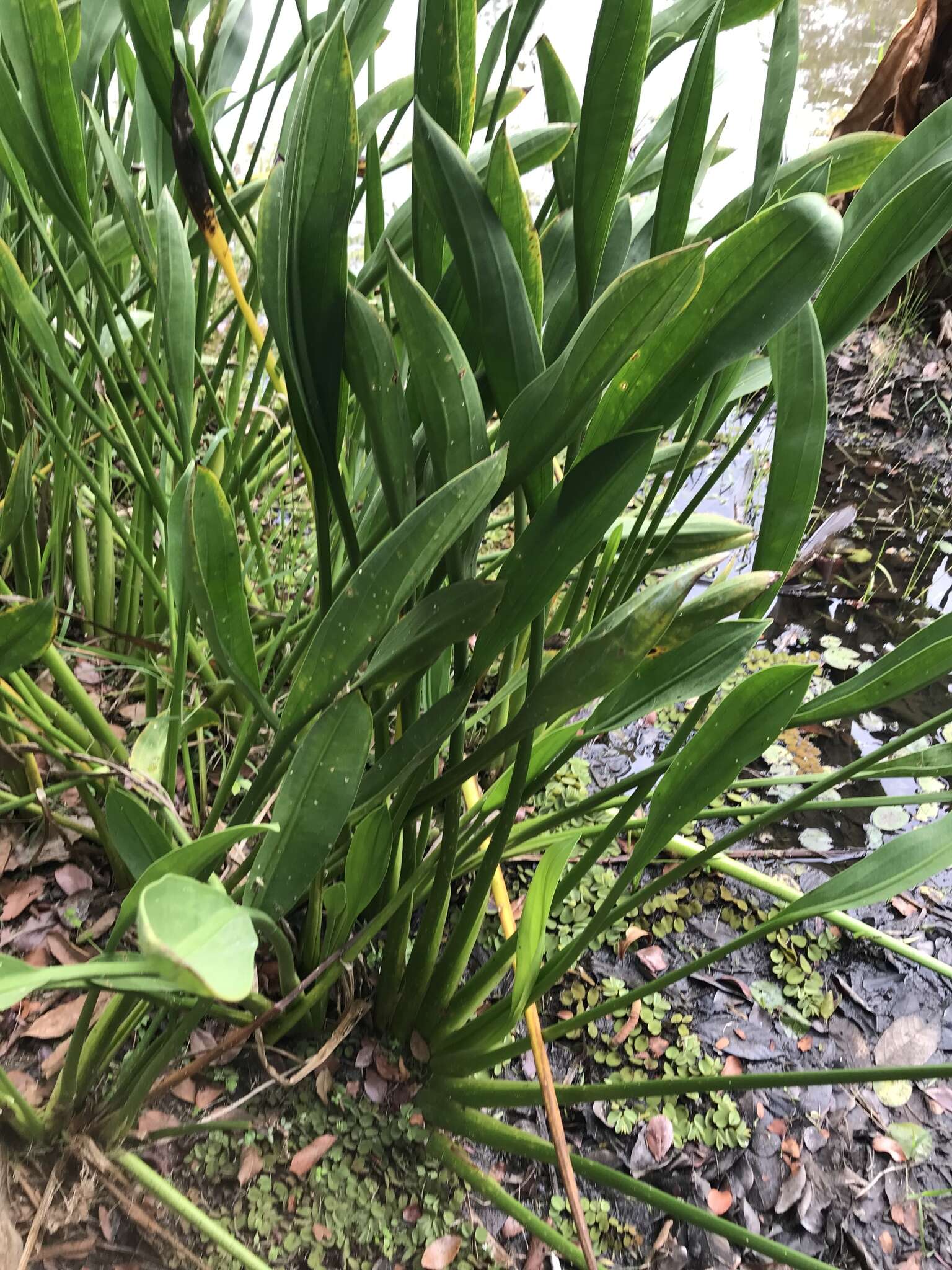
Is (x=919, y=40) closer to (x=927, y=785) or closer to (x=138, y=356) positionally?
(x=927, y=785)

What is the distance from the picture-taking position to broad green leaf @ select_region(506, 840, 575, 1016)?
1.47 ft

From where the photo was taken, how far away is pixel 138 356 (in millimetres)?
1171

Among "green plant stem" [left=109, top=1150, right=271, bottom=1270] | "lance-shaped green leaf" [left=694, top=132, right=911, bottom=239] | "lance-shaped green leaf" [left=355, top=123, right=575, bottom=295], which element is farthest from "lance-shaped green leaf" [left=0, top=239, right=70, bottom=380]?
"green plant stem" [left=109, top=1150, right=271, bottom=1270]

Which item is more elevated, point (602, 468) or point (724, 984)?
point (602, 468)

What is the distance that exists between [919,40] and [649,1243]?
245 cm

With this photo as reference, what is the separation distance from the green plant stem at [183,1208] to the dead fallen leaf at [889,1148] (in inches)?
22.5

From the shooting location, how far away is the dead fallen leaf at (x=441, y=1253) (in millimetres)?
614

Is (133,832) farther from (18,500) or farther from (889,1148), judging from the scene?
(889,1148)

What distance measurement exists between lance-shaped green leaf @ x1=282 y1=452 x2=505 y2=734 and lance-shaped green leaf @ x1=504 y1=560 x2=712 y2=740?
0.07 metres

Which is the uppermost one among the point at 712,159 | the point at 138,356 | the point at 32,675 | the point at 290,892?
the point at 712,159

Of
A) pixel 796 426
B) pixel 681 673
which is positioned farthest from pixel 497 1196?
pixel 796 426

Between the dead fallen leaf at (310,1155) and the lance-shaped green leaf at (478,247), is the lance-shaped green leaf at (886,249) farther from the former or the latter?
the dead fallen leaf at (310,1155)

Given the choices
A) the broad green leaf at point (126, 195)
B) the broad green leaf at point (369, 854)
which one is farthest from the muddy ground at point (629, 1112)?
the broad green leaf at point (126, 195)

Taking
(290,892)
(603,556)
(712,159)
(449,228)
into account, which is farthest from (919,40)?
(290,892)
